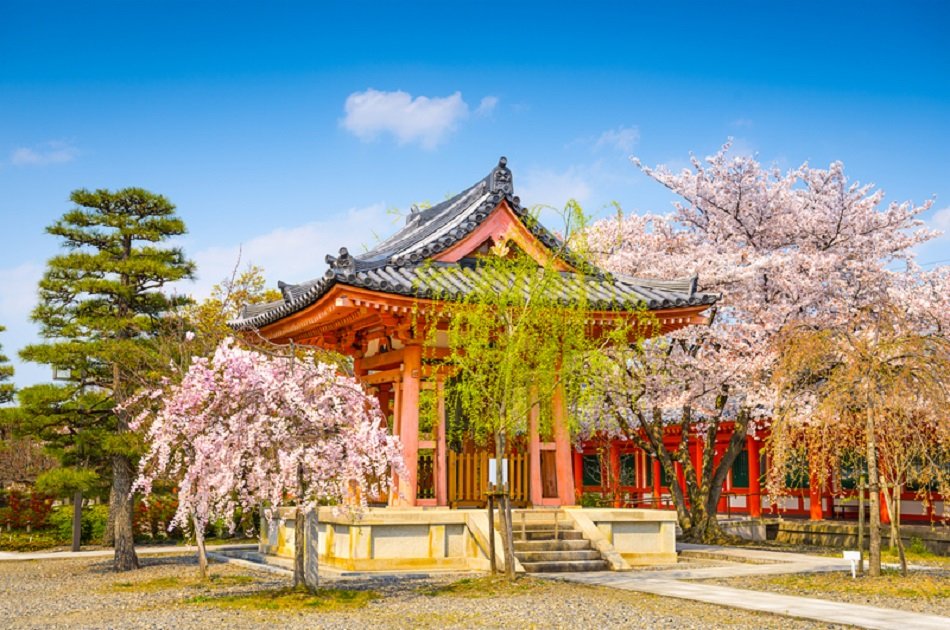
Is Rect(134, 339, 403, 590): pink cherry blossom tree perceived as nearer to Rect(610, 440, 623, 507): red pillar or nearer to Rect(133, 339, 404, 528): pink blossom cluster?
Rect(133, 339, 404, 528): pink blossom cluster

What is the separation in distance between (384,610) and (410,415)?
5442mm

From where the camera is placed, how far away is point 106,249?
19891 mm

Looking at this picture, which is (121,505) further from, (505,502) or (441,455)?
(505,502)

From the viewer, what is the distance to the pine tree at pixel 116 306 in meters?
18.2

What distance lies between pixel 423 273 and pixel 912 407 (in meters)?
7.97

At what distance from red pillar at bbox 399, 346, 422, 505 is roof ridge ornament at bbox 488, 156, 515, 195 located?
330 cm

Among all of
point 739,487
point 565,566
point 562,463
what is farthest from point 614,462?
point 565,566

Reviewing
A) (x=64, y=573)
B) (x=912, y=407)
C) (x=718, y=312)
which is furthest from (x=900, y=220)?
(x=64, y=573)

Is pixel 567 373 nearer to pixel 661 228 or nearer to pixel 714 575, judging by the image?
pixel 714 575

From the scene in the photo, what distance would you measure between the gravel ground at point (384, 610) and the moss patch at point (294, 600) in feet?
0.72

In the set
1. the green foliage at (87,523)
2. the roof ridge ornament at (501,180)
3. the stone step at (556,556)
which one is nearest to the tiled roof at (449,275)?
the roof ridge ornament at (501,180)

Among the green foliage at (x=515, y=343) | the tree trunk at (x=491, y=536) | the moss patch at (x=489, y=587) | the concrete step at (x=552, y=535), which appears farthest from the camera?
the concrete step at (x=552, y=535)

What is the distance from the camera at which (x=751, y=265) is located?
22359 mm

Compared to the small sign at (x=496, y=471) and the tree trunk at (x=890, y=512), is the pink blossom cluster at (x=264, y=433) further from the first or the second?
the tree trunk at (x=890, y=512)
